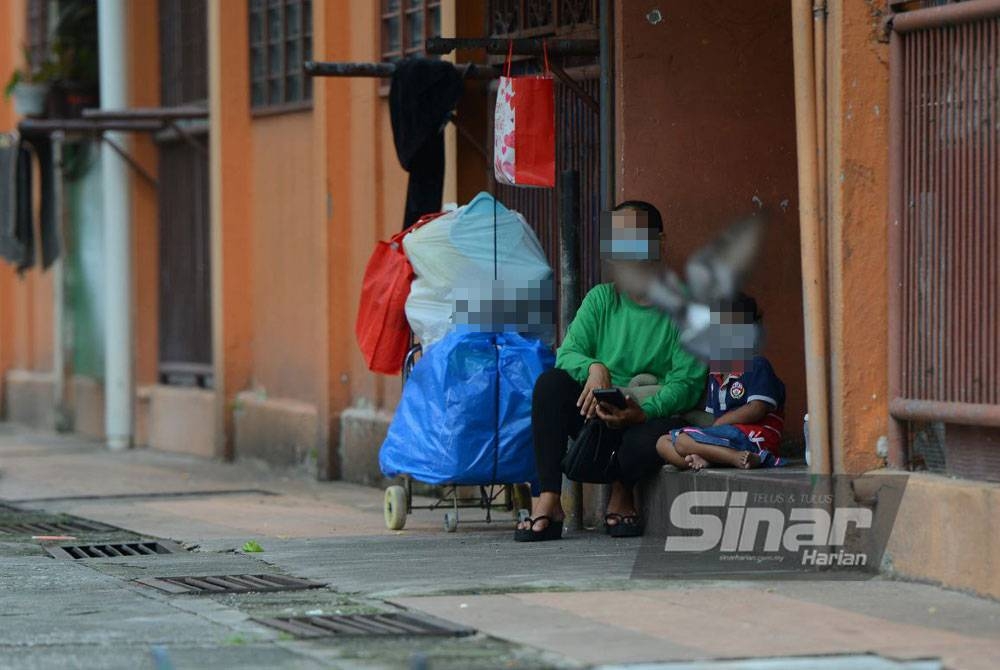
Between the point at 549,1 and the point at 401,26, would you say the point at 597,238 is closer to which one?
the point at 549,1

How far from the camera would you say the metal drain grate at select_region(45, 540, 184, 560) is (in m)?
9.20

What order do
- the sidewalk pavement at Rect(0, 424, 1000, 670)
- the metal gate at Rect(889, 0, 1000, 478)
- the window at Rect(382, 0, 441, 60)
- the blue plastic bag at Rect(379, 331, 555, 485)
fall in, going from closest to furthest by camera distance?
the sidewalk pavement at Rect(0, 424, 1000, 670), the metal gate at Rect(889, 0, 1000, 478), the blue plastic bag at Rect(379, 331, 555, 485), the window at Rect(382, 0, 441, 60)

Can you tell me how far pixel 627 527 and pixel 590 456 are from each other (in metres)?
0.46

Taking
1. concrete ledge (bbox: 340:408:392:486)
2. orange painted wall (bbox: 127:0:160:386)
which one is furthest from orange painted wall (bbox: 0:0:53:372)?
concrete ledge (bbox: 340:408:392:486)

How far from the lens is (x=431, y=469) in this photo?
9.35 metres

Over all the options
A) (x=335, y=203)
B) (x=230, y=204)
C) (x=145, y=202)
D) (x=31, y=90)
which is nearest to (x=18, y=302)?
(x=31, y=90)

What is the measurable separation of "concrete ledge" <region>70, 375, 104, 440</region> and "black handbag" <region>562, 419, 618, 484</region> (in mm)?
9441

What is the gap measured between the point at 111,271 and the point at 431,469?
25.0ft

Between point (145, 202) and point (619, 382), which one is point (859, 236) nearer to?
point (619, 382)

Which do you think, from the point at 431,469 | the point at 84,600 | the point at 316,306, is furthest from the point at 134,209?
the point at 84,600

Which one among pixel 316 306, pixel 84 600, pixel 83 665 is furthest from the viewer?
pixel 316 306

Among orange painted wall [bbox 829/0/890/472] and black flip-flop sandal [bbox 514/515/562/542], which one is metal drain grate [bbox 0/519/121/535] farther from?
orange painted wall [bbox 829/0/890/472]

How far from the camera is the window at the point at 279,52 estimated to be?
1415cm

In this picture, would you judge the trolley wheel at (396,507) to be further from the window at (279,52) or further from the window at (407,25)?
the window at (279,52)
